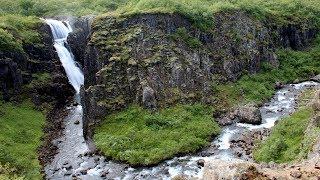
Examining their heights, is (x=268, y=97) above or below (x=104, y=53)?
below

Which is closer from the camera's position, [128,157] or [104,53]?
[128,157]

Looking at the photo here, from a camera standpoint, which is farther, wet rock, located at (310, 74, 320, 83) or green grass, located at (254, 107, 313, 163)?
wet rock, located at (310, 74, 320, 83)

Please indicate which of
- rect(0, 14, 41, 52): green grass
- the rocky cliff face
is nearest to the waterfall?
rect(0, 14, 41, 52): green grass

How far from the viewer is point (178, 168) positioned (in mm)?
47344

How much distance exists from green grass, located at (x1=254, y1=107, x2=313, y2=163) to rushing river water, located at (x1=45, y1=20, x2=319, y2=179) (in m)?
3.48

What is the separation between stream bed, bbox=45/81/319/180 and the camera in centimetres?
4712

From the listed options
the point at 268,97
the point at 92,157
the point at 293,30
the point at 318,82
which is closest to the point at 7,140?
the point at 92,157

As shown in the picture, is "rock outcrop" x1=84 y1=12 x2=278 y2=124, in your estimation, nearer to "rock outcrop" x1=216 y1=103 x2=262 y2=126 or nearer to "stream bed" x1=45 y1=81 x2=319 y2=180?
"rock outcrop" x1=216 y1=103 x2=262 y2=126

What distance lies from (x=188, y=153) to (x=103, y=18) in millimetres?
28601

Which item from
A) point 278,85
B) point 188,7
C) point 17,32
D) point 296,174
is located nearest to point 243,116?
point 278,85

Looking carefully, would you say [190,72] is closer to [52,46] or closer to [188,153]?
[188,153]

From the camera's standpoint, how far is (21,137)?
57562 millimetres

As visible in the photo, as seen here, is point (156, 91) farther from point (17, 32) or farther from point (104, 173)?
point (17, 32)

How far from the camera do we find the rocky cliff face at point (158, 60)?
60969mm
